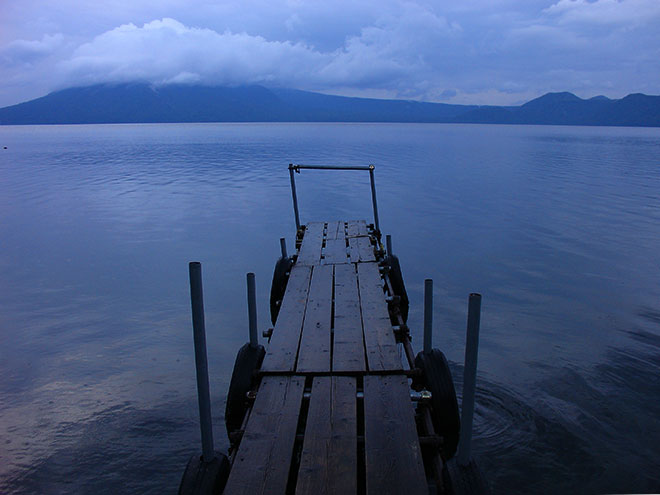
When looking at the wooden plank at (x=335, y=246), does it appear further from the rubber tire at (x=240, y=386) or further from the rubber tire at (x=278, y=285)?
the rubber tire at (x=240, y=386)

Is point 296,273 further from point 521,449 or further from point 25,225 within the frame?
point 25,225

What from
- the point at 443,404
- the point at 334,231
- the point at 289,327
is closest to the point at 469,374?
the point at 443,404

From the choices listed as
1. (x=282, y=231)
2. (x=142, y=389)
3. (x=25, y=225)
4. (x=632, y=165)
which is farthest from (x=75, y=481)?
(x=632, y=165)

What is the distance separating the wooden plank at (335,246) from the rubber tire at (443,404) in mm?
4525

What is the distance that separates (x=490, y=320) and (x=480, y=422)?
3767mm

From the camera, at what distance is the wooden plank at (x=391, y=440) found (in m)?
3.54

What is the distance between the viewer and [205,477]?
363 centimetres

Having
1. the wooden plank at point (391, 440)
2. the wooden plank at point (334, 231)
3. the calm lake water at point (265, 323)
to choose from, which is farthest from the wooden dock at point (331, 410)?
the wooden plank at point (334, 231)

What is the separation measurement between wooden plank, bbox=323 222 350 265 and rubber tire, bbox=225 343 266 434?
4168 mm

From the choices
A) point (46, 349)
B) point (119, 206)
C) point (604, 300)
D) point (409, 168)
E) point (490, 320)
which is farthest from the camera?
point (409, 168)

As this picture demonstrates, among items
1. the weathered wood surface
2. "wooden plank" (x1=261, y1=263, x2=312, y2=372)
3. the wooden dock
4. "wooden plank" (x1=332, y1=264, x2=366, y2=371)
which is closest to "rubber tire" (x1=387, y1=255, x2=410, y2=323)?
the weathered wood surface

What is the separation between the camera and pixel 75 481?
5.62 metres

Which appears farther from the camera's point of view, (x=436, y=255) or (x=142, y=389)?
(x=436, y=255)

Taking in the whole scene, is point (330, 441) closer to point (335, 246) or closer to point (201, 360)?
point (201, 360)
